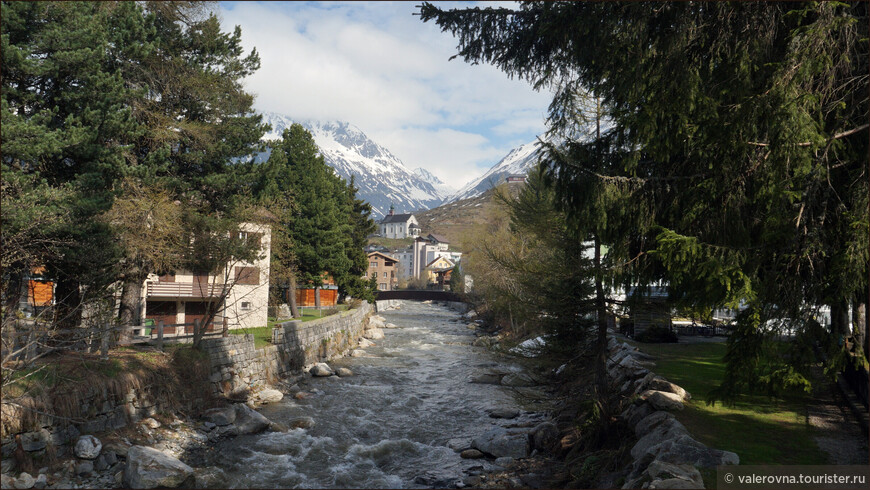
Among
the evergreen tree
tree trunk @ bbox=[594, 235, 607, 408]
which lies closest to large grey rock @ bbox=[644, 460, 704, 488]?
the evergreen tree

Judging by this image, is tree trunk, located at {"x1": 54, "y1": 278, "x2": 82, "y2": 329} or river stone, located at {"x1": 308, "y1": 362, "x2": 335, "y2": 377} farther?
river stone, located at {"x1": 308, "y1": 362, "x2": 335, "y2": 377}

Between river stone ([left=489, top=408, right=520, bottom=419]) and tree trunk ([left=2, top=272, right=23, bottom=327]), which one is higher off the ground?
tree trunk ([left=2, top=272, right=23, bottom=327])

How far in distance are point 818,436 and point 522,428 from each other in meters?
A: 8.73

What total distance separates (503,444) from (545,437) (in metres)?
1.24

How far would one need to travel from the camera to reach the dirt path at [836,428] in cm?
845

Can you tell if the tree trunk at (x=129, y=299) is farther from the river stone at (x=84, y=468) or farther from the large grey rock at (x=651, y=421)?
the large grey rock at (x=651, y=421)

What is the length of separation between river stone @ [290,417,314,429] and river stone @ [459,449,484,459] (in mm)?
5740

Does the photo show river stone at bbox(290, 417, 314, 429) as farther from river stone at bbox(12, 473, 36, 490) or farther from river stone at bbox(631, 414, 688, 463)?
river stone at bbox(631, 414, 688, 463)

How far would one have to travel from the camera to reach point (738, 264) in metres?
7.12

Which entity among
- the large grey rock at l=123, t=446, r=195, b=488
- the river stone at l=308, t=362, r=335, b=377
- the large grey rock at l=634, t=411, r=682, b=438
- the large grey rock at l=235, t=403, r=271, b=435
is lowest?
the river stone at l=308, t=362, r=335, b=377

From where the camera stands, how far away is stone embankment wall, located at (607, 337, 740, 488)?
7.73 metres

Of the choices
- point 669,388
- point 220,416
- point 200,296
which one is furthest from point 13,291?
point 669,388

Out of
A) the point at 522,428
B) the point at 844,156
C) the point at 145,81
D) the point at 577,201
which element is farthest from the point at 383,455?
the point at 145,81

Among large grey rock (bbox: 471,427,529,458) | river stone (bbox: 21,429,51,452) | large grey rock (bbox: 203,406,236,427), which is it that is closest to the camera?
river stone (bbox: 21,429,51,452)
